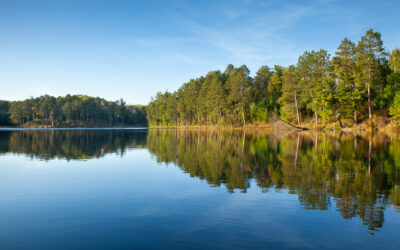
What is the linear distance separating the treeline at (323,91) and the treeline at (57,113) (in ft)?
314

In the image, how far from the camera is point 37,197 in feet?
35.6

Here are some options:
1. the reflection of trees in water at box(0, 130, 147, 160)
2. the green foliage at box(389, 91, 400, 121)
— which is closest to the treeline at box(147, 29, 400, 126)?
the green foliage at box(389, 91, 400, 121)

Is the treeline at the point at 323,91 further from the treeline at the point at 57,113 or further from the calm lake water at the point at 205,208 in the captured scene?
the treeline at the point at 57,113

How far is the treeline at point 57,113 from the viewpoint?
152 meters

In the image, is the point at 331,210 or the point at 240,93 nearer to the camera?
the point at 331,210

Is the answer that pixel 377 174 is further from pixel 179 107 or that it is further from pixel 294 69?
pixel 179 107

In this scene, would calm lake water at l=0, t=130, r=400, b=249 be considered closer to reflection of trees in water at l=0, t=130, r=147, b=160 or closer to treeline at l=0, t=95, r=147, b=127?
reflection of trees in water at l=0, t=130, r=147, b=160

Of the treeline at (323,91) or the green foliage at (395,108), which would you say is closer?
the green foliage at (395,108)

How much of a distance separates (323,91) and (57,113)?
154 meters

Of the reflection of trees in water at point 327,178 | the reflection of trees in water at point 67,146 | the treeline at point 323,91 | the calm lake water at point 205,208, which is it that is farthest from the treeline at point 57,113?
the reflection of trees in water at point 327,178

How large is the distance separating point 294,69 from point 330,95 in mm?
18066

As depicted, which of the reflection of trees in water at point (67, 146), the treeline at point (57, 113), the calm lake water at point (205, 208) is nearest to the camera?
the calm lake water at point (205, 208)

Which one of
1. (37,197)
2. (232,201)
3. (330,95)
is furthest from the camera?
(330,95)

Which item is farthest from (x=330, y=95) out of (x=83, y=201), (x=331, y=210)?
(x=83, y=201)
